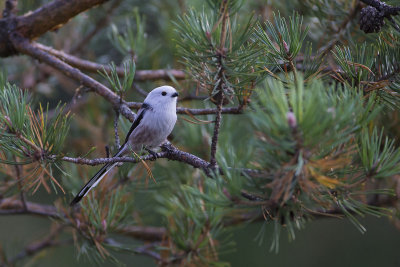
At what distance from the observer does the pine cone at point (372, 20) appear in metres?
1.01

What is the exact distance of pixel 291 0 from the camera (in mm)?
1686

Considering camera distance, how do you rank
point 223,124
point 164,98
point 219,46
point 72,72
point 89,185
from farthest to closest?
point 223,124
point 164,98
point 72,72
point 89,185
point 219,46

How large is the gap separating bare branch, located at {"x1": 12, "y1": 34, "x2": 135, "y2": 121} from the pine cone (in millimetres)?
725

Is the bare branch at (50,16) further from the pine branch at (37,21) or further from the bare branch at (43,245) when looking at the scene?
the bare branch at (43,245)

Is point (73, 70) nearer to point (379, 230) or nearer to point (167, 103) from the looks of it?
point (167, 103)

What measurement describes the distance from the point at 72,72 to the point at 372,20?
941 mm

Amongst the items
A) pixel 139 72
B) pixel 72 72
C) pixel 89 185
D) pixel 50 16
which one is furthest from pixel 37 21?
pixel 89 185

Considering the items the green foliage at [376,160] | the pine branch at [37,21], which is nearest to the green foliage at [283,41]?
the green foliage at [376,160]

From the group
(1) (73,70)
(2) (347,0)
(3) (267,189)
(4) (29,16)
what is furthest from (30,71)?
(3) (267,189)

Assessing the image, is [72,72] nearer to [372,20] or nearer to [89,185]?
[89,185]

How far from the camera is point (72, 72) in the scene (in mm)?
1395

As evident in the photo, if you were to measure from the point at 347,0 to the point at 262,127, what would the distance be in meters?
0.95

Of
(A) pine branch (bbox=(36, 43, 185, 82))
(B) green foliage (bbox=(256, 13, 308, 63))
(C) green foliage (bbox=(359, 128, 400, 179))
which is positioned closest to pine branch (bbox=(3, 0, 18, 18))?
(A) pine branch (bbox=(36, 43, 185, 82))

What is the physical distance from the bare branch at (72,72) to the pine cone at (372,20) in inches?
28.6
